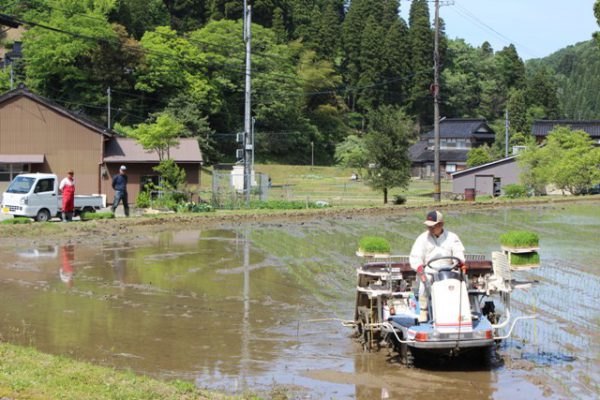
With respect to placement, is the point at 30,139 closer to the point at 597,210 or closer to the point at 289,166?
the point at 597,210

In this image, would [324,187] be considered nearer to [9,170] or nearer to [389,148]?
[389,148]

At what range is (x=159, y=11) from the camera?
78.1m

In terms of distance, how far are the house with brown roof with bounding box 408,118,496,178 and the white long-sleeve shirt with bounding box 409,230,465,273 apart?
66.1 metres

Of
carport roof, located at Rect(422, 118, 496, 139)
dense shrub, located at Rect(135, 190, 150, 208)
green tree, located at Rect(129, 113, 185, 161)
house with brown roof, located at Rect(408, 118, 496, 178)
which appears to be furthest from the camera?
carport roof, located at Rect(422, 118, 496, 139)

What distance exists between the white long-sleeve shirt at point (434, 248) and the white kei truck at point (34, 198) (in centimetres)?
1927

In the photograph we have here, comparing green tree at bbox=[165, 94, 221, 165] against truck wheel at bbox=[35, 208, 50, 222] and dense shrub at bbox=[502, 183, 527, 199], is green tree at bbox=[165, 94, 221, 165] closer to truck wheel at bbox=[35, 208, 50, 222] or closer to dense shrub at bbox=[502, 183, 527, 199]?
dense shrub at bbox=[502, 183, 527, 199]

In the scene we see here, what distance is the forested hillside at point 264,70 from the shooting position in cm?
5906

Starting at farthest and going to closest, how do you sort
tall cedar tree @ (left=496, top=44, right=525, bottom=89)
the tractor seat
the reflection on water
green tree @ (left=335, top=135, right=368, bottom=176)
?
1. tall cedar tree @ (left=496, top=44, right=525, bottom=89)
2. green tree @ (left=335, top=135, right=368, bottom=176)
3. the reflection on water
4. the tractor seat

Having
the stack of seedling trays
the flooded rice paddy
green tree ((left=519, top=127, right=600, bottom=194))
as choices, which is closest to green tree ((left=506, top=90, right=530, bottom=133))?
green tree ((left=519, top=127, right=600, bottom=194))

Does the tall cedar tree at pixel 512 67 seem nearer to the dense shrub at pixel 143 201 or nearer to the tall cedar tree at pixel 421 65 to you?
the tall cedar tree at pixel 421 65

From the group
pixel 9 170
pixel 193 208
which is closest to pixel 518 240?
pixel 193 208

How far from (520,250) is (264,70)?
61.2 metres

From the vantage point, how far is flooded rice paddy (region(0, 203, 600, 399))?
845cm

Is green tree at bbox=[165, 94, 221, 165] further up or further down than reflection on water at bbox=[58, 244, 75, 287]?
further up
